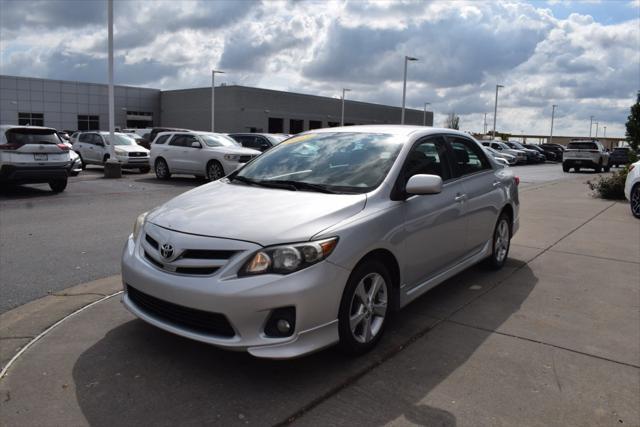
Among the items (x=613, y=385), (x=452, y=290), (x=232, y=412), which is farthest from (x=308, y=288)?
(x=452, y=290)

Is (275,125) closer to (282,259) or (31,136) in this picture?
(31,136)

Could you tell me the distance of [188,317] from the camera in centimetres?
332

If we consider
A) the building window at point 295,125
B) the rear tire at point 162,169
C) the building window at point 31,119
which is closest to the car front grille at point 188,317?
the rear tire at point 162,169

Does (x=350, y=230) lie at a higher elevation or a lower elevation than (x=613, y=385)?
higher

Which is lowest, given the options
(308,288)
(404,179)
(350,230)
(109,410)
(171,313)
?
(109,410)

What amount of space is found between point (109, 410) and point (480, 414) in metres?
2.09

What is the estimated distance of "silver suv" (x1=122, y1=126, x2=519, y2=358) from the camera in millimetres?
3170

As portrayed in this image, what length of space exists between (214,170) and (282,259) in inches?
542

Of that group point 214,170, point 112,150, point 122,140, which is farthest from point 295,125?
point 214,170

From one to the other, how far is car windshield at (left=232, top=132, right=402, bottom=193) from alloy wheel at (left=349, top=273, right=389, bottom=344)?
693 millimetres

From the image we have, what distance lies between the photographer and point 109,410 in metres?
3.01

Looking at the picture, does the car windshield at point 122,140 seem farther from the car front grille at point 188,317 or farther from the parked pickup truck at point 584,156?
the parked pickup truck at point 584,156

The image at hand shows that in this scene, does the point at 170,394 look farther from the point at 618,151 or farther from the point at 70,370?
the point at 618,151

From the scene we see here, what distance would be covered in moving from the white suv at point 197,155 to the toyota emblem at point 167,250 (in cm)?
1255
